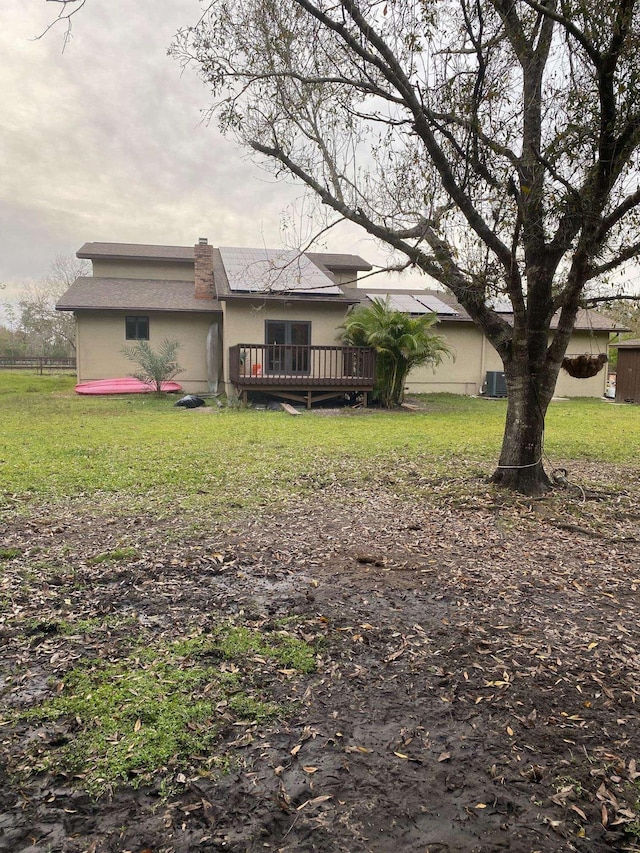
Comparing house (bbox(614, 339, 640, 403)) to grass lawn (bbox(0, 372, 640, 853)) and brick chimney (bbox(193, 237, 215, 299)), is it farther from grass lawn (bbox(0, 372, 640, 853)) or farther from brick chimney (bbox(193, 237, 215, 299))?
→ grass lawn (bbox(0, 372, 640, 853))

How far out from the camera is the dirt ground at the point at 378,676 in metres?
1.66

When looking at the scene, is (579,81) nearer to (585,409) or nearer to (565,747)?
(565,747)

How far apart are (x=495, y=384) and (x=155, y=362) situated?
10728 millimetres

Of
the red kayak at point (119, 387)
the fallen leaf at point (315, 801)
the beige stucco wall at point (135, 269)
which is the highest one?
the beige stucco wall at point (135, 269)

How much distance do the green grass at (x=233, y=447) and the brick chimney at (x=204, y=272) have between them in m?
5.11

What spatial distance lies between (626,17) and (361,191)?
2738 millimetres

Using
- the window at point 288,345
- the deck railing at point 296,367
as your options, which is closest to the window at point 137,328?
the deck railing at point 296,367

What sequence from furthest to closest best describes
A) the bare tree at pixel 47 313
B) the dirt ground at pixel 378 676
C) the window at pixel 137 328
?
the bare tree at pixel 47 313
the window at pixel 137 328
the dirt ground at pixel 378 676

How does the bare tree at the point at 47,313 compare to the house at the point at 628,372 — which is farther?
the bare tree at the point at 47,313

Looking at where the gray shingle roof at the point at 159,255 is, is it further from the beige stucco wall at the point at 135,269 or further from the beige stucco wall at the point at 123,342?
the beige stucco wall at the point at 123,342

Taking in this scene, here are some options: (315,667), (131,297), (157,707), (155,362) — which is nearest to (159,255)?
(131,297)

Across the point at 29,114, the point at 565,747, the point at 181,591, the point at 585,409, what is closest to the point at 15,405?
the point at 29,114

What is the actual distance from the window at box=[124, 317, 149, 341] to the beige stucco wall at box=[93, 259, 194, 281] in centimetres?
418

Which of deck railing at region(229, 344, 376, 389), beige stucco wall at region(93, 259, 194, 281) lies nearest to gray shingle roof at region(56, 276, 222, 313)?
beige stucco wall at region(93, 259, 194, 281)
